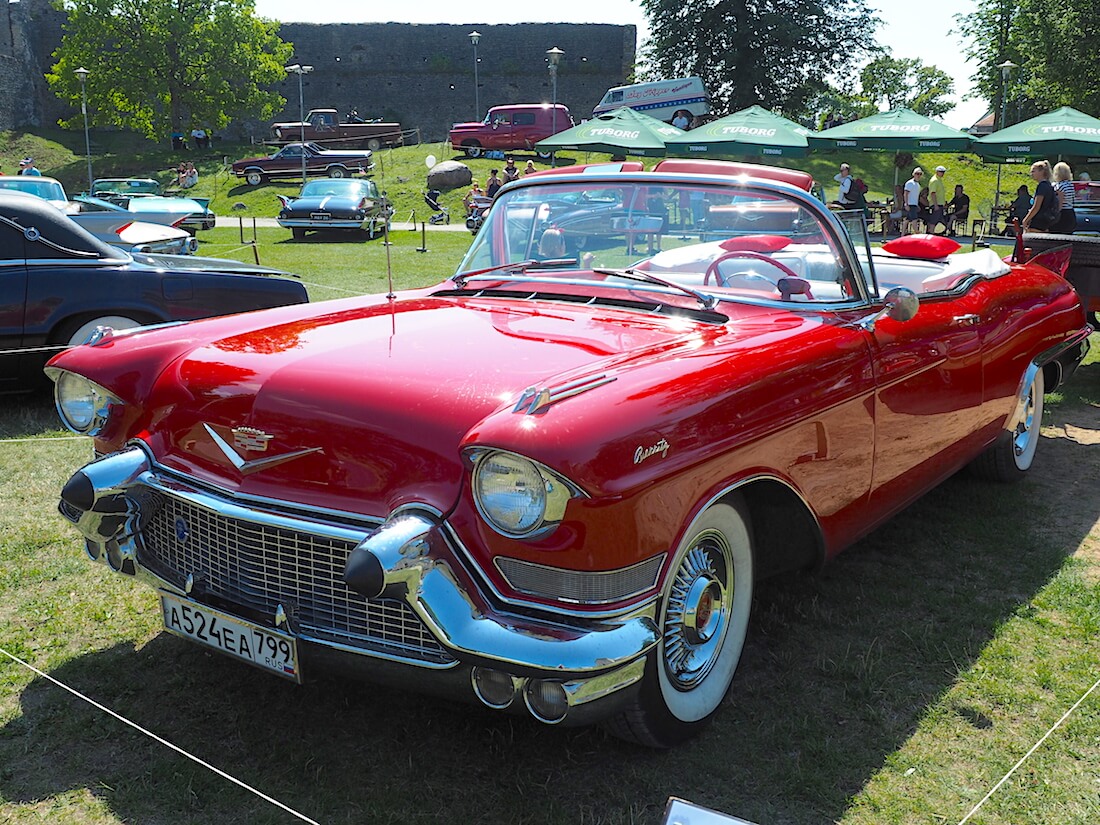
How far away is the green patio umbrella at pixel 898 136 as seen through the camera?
1805 centimetres

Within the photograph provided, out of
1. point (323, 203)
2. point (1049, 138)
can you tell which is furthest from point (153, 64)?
point (1049, 138)

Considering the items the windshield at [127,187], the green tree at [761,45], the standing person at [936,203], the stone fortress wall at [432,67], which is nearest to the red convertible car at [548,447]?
the standing person at [936,203]

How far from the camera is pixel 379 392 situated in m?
2.55

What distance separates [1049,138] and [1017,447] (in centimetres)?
1382

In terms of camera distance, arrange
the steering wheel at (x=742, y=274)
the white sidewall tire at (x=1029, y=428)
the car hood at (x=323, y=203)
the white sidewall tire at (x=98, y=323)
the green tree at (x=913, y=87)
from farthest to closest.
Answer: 1. the green tree at (x=913, y=87)
2. the car hood at (x=323, y=203)
3. the white sidewall tire at (x=98, y=323)
4. the white sidewall tire at (x=1029, y=428)
5. the steering wheel at (x=742, y=274)

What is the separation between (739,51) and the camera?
41.1 meters

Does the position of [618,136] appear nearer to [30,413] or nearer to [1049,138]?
[1049,138]

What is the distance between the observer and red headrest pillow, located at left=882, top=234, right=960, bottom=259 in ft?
17.5

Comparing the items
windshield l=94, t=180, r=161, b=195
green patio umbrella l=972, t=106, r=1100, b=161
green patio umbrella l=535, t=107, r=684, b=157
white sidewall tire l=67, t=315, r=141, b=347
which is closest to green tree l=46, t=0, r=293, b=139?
windshield l=94, t=180, r=161, b=195

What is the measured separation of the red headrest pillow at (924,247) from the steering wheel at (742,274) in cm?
214

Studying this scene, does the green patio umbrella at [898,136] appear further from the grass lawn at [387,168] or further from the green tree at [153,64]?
the green tree at [153,64]

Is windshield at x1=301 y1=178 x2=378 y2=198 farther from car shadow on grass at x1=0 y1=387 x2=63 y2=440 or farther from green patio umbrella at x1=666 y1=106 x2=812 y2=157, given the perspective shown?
car shadow on grass at x1=0 y1=387 x2=63 y2=440

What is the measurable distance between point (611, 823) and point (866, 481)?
4.85 ft

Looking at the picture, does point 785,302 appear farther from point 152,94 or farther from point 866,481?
point 152,94
